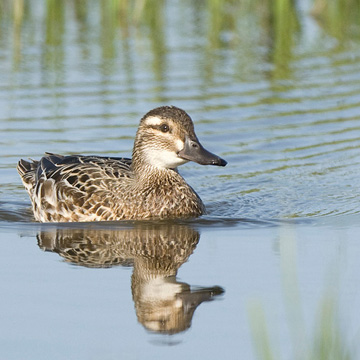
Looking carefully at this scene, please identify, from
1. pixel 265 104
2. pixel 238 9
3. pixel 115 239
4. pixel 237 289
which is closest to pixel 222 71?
pixel 265 104

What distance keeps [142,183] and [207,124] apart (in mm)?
3930

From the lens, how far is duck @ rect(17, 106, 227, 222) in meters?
10.2

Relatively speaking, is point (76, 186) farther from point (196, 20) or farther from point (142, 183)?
point (196, 20)

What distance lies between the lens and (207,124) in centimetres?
1427


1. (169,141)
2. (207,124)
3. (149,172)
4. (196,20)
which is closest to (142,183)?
(149,172)

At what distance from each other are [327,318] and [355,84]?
11.9m

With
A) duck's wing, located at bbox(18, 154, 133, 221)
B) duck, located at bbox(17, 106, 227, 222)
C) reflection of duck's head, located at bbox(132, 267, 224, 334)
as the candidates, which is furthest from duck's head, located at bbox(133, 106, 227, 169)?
reflection of duck's head, located at bbox(132, 267, 224, 334)

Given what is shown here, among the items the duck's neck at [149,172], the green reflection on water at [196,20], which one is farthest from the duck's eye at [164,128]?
the green reflection on water at [196,20]

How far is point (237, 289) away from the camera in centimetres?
775

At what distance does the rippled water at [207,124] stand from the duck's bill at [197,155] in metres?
0.62

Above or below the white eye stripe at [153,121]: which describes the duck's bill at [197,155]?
below

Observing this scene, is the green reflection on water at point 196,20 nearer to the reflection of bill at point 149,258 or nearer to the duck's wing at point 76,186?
the duck's wing at point 76,186

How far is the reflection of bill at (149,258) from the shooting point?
289 inches

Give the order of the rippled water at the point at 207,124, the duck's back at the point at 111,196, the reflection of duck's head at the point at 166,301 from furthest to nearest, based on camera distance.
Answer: the duck's back at the point at 111,196, the rippled water at the point at 207,124, the reflection of duck's head at the point at 166,301
